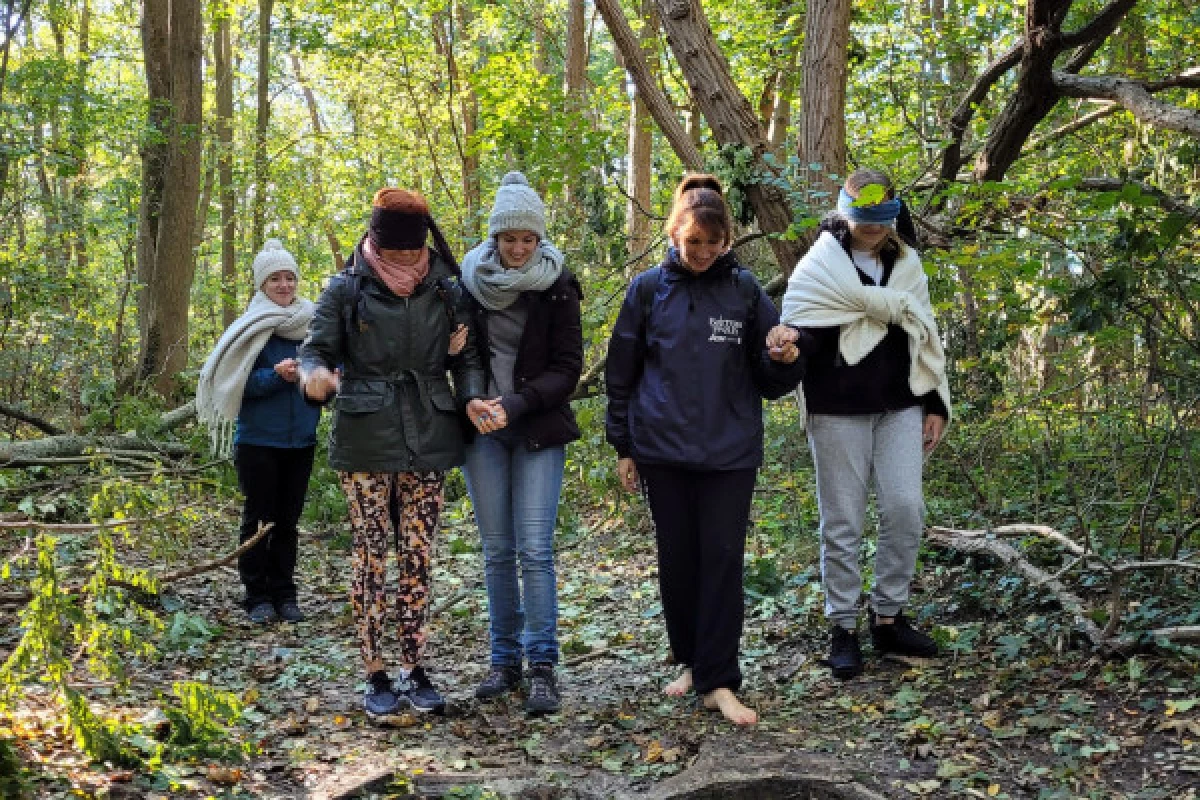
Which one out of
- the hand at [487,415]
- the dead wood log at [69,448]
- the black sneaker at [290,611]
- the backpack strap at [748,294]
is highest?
the backpack strap at [748,294]

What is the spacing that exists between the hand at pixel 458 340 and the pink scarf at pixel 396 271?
25cm

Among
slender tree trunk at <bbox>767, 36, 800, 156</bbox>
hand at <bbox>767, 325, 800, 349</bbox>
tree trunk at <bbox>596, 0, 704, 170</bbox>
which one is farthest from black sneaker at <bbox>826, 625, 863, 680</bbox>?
tree trunk at <bbox>596, 0, 704, 170</bbox>

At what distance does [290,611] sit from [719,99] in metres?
3.90

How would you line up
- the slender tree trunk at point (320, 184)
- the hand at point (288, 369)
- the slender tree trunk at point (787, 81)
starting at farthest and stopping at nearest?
the slender tree trunk at point (320, 184), the slender tree trunk at point (787, 81), the hand at point (288, 369)

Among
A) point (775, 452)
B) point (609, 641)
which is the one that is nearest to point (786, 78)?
point (775, 452)

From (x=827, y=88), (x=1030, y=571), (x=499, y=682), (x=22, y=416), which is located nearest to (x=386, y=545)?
(x=499, y=682)

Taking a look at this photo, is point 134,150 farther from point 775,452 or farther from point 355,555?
point 355,555

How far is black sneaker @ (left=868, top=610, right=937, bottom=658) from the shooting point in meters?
4.62

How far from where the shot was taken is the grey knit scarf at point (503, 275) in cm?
427

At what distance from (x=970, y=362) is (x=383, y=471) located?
4.52 m

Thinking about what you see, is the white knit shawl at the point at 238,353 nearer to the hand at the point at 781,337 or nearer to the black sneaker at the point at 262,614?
the black sneaker at the point at 262,614

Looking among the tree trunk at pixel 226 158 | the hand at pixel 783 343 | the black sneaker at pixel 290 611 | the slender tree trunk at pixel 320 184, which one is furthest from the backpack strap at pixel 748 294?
the slender tree trunk at pixel 320 184

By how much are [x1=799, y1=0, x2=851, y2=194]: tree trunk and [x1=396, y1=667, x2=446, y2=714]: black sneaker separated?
3437 millimetres

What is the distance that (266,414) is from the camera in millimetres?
5887
